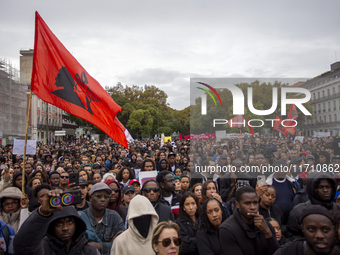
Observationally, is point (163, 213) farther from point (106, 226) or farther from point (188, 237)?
point (106, 226)

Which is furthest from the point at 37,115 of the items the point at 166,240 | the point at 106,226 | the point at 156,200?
the point at 166,240

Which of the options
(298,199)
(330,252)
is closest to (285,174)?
(298,199)

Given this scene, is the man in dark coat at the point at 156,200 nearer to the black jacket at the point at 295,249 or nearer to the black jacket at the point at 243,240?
the black jacket at the point at 243,240

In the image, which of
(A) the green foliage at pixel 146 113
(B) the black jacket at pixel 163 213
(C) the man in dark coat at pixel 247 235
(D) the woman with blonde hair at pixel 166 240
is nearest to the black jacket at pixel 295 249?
(C) the man in dark coat at pixel 247 235

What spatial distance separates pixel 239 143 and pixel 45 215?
9.61 m

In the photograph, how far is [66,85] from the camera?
5977 mm

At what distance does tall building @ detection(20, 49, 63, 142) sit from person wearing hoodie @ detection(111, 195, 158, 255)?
156ft

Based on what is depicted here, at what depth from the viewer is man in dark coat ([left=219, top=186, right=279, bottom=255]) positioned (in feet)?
10.3

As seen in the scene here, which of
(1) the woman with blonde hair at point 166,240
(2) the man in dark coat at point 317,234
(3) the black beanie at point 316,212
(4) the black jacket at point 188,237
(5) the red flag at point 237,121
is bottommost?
(4) the black jacket at point 188,237

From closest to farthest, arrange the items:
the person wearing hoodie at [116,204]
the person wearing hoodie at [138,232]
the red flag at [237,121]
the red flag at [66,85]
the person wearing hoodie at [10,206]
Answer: the person wearing hoodie at [138,232], the person wearing hoodie at [10,206], the person wearing hoodie at [116,204], the red flag at [66,85], the red flag at [237,121]

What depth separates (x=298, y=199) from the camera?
5.22m

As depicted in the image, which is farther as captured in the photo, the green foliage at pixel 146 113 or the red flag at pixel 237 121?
the green foliage at pixel 146 113

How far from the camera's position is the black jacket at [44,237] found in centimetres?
251

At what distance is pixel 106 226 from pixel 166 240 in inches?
52.5
